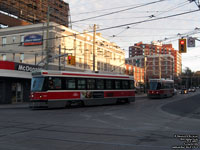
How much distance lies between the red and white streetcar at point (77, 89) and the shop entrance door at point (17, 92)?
9636 mm

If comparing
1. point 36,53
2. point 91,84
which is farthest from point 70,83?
point 36,53

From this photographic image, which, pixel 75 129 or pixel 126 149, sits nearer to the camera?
pixel 126 149

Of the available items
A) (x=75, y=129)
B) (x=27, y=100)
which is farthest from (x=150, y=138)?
(x=27, y=100)

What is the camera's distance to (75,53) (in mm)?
43000

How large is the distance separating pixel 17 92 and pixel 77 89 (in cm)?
1123

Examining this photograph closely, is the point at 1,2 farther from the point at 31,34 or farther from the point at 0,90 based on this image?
the point at 0,90

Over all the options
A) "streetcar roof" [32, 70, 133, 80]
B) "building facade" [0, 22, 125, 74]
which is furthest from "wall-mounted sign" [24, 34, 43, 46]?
"streetcar roof" [32, 70, 133, 80]

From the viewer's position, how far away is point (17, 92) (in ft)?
94.5

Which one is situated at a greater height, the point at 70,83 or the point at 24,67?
the point at 24,67

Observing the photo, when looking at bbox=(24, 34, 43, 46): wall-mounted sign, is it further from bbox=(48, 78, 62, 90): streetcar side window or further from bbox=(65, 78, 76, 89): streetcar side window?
bbox=(48, 78, 62, 90): streetcar side window

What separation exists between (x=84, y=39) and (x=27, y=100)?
2011 cm

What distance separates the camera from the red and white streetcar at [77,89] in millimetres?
19141

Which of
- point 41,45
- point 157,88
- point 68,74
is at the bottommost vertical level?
point 157,88

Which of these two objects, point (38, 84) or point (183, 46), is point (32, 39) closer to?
point (38, 84)
